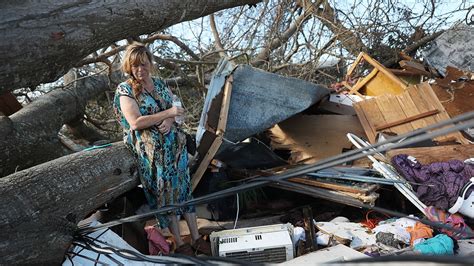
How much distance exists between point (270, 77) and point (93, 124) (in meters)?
3.16

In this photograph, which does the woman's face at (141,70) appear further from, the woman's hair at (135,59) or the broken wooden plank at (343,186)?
the broken wooden plank at (343,186)

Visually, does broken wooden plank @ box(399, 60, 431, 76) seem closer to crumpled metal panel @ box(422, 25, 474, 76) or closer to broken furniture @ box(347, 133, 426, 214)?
crumpled metal panel @ box(422, 25, 474, 76)

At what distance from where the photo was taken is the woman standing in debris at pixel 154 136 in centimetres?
336

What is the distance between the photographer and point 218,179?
4.84 meters

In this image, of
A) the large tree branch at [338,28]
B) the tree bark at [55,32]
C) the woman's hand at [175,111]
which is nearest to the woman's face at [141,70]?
the woman's hand at [175,111]

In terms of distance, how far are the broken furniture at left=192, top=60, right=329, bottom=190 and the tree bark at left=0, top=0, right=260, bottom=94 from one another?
1.73 m

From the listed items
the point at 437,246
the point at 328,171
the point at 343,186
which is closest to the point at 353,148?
the point at 328,171

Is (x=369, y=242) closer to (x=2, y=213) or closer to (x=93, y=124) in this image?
(x=2, y=213)

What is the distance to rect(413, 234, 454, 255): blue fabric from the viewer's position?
3.34m

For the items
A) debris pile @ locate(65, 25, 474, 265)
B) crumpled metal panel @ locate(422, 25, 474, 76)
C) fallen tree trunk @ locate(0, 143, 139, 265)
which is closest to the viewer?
fallen tree trunk @ locate(0, 143, 139, 265)

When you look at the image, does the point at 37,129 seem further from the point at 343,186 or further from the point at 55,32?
the point at 343,186

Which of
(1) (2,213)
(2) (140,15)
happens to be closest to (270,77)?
(2) (140,15)

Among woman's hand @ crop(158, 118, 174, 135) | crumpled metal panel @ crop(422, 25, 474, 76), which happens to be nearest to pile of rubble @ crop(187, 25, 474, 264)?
woman's hand @ crop(158, 118, 174, 135)

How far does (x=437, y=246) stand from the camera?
3371 millimetres
